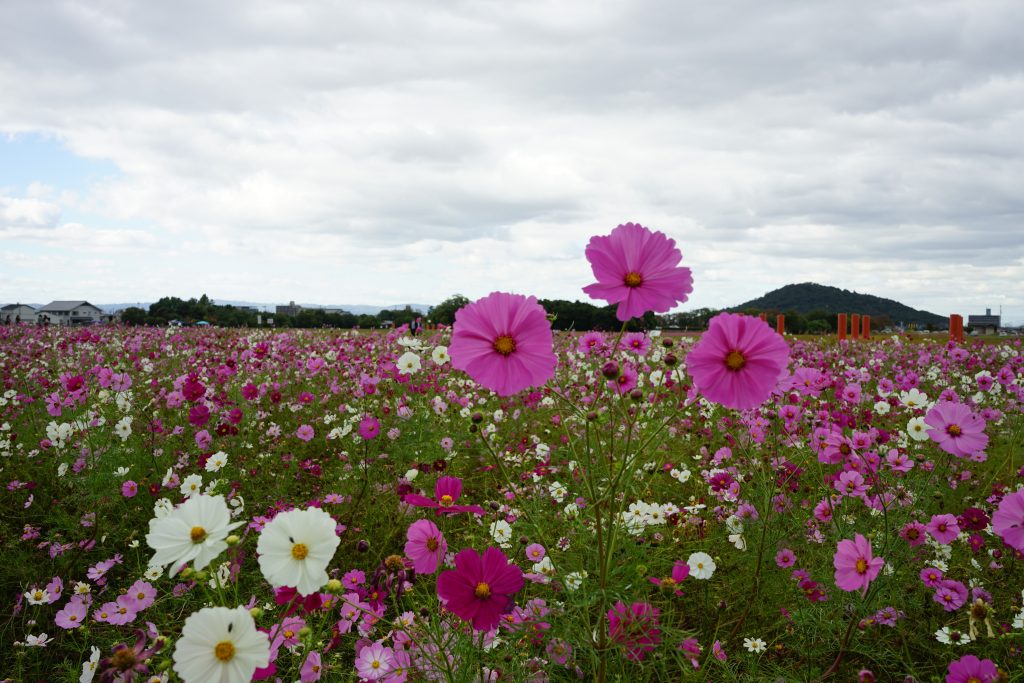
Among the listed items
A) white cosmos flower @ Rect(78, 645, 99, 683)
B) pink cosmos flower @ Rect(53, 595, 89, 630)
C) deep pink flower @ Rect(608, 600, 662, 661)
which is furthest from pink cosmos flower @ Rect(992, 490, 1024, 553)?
pink cosmos flower @ Rect(53, 595, 89, 630)

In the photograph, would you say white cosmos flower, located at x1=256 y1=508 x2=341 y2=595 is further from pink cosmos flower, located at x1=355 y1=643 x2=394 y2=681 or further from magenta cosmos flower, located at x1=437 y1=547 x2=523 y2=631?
pink cosmos flower, located at x1=355 y1=643 x2=394 y2=681

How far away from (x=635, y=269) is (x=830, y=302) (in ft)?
154

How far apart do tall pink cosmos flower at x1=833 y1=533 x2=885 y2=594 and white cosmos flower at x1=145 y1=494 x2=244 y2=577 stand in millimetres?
1264

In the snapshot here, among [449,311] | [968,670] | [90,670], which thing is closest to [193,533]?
[90,670]

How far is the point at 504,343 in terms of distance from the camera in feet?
3.25

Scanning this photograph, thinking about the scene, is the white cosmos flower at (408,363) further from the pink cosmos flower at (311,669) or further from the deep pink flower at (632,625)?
the deep pink flower at (632,625)

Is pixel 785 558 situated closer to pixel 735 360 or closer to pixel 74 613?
pixel 735 360

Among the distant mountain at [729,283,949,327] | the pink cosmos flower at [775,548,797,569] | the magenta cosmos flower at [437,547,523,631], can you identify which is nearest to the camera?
the magenta cosmos flower at [437,547,523,631]

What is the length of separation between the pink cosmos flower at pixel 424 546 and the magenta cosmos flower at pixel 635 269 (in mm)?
595

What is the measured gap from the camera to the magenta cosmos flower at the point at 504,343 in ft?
3.16

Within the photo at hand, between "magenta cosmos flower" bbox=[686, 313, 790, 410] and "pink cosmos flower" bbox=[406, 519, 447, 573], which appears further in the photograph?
"pink cosmos flower" bbox=[406, 519, 447, 573]

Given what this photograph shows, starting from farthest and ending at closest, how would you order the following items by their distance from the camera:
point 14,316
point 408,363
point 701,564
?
point 14,316 → point 408,363 → point 701,564

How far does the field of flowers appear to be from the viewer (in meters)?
0.98

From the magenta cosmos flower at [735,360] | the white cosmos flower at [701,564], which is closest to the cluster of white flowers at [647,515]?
the white cosmos flower at [701,564]
